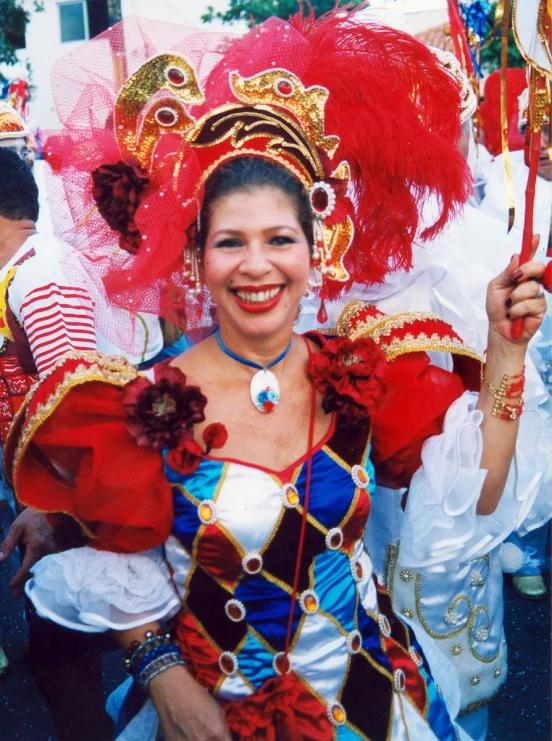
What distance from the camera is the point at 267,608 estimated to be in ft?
5.49

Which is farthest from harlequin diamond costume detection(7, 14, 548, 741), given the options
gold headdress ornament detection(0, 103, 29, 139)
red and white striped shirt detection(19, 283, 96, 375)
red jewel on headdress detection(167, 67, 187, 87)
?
gold headdress ornament detection(0, 103, 29, 139)

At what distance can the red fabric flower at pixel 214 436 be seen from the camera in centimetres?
167

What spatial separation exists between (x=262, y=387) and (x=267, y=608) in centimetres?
49

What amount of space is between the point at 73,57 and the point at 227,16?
1032cm

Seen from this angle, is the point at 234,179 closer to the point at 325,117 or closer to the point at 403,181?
the point at 325,117

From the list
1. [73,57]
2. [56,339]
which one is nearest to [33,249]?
[56,339]

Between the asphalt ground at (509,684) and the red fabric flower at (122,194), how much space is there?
2362mm

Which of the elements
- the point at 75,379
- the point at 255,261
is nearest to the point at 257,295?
the point at 255,261

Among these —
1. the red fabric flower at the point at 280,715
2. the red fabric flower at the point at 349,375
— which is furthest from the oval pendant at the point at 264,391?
the red fabric flower at the point at 280,715

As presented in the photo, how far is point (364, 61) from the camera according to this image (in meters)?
1.87

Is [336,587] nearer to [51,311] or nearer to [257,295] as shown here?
[257,295]

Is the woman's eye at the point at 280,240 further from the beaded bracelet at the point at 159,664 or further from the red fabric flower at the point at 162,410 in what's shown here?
the beaded bracelet at the point at 159,664

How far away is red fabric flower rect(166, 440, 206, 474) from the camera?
5.36ft

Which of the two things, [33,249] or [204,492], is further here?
[33,249]
